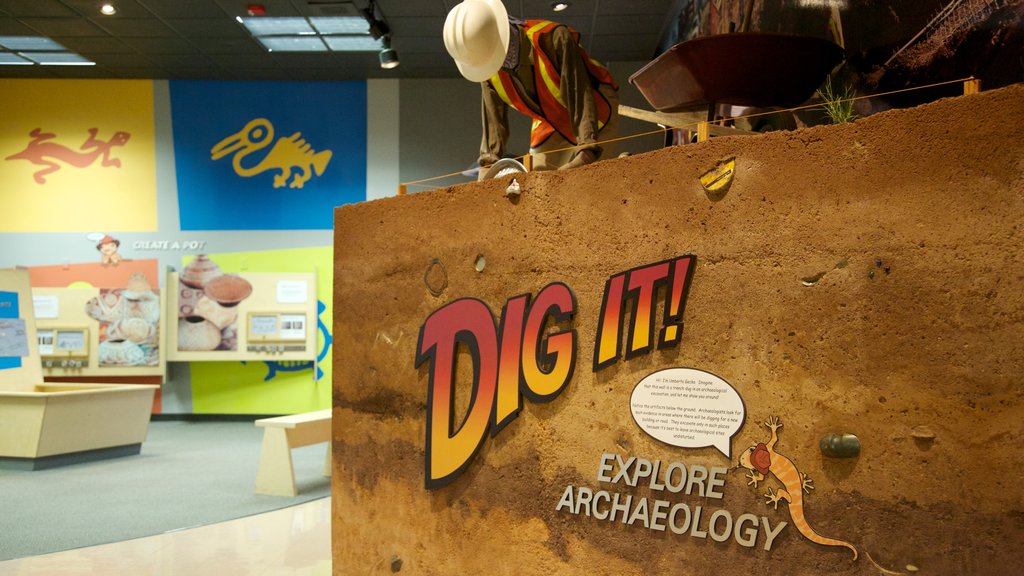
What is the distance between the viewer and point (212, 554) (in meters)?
4.40

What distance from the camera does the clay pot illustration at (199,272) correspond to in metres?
9.34

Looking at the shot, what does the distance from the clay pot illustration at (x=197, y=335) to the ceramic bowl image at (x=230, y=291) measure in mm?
282

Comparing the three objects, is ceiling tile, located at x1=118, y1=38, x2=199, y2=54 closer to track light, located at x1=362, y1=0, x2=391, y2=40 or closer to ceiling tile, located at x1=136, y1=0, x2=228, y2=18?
ceiling tile, located at x1=136, y1=0, x2=228, y2=18

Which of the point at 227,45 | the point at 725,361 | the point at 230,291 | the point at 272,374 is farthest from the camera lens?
the point at 272,374

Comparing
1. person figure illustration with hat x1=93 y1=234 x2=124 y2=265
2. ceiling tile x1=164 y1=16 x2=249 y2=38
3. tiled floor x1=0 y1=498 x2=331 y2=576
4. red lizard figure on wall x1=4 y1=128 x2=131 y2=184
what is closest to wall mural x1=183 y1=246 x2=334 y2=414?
person figure illustration with hat x1=93 y1=234 x2=124 y2=265

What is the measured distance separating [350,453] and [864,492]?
195cm

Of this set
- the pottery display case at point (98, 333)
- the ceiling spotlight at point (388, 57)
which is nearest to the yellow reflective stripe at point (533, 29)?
the ceiling spotlight at point (388, 57)

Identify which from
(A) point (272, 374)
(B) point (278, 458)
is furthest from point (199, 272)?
(B) point (278, 458)

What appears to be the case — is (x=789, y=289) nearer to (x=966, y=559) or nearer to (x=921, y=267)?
(x=921, y=267)

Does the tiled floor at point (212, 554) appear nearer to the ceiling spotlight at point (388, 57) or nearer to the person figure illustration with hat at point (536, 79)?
the person figure illustration with hat at point (536, 79)

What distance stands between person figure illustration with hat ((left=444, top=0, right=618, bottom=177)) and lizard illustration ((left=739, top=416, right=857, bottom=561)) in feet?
3.60

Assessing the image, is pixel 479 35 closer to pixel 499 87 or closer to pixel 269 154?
pixel 499 87

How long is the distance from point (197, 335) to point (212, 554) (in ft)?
17.2

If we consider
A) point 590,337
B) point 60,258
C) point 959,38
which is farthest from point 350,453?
point 60,258
